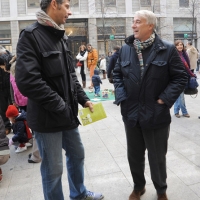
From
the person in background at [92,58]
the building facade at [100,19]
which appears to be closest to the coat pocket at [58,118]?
the person in background at [92,58]

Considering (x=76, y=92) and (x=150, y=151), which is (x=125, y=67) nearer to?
(x=76, y=92)

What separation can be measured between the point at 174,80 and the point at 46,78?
1.24 meters

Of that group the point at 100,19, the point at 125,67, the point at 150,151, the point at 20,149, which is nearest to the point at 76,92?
the point at 125,67

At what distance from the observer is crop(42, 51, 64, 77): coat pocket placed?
83.1 inches

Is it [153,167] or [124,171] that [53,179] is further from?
[124,171]

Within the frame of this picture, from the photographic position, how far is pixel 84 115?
8.71 feet

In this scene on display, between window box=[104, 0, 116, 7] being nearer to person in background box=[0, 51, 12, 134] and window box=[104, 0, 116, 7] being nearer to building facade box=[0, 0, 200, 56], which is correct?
building facade box=[0, 0, 200, 56]

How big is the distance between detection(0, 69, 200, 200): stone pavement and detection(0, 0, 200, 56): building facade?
23.6 m

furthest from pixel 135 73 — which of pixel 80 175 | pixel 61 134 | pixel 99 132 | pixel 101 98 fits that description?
pixel 101 98

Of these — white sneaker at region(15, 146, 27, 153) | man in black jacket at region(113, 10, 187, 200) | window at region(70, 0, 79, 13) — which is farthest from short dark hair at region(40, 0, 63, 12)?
window at region(70, 0, 79, 13)

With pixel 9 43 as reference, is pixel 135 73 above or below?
below

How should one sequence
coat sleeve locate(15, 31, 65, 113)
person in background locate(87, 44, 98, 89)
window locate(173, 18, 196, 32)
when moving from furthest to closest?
window locate(173, 18, 196, 32), person in background locate(87, 44, 98, 89), coat sleeve locate(15, 31, 65, 113)

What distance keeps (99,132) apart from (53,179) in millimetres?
3228

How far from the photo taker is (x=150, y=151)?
2.66 m
